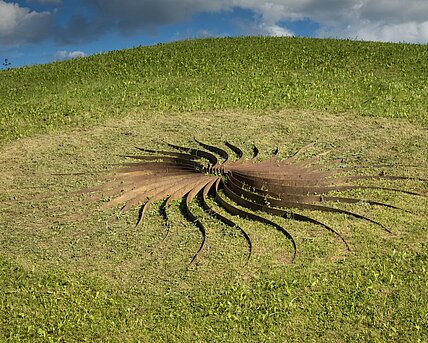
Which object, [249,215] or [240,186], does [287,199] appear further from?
[240,186]

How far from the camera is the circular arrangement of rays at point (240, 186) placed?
5.29m

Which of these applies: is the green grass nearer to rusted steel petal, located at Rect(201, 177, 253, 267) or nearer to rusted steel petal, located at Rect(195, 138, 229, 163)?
rusted steel petal, located at Rect(195, 138, 229, 163)

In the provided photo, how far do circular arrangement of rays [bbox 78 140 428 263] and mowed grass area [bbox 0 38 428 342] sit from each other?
0.11 meters

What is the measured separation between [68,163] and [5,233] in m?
2.07

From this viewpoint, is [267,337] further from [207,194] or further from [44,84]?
[44,84]

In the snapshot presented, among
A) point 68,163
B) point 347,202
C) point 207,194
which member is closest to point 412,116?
point 347,202

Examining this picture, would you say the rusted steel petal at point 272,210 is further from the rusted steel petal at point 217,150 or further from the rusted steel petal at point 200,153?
the rusted steel petal at point 217,150

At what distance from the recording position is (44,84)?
13.3 metres

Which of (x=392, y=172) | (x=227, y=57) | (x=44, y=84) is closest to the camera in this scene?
(x=392, y=172)

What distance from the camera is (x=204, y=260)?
4.47 meters

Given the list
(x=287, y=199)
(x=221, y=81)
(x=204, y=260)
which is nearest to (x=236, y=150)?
(x=287, y=199)

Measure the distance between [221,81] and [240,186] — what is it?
6.62m

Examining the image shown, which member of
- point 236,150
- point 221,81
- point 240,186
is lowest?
point 240,186

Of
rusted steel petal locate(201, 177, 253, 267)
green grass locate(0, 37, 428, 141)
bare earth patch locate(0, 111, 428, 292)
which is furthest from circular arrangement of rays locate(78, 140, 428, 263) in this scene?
green grass locate(0, 37, 428, 141)
